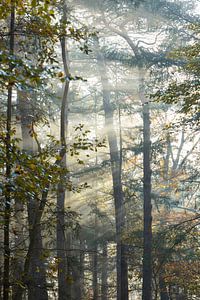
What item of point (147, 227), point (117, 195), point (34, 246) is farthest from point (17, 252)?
point (117, 195)

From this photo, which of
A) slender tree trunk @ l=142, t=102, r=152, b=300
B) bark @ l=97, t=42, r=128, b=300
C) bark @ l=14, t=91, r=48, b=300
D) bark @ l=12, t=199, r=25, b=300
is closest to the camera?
bark @ l=12, t=199, r=25, b=300

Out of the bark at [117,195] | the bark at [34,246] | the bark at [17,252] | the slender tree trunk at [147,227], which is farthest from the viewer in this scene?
the bark at [117,195]

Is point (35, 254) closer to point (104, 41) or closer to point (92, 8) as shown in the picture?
point (92, 8)

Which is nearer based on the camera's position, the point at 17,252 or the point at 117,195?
the point at 17,252

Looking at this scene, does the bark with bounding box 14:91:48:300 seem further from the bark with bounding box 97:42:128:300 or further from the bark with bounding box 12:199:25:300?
the bark with bounding box 97:42:128:300

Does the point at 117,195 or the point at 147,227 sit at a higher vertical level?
the point at 117,195

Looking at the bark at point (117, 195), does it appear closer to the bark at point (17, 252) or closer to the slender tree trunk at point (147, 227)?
the slender tree trunk at point (147, 227)

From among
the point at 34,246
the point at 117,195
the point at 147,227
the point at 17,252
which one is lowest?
the point at 147,227

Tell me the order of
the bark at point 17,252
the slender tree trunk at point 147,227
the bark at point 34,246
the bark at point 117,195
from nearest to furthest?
1. the bark at point 17,252
2. the bark at point 34,246
3. the slender tree trunk at point 147,227
4. the bark at point 117,195

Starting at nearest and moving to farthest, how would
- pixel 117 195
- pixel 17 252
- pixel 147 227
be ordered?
pixel 17 252
pixel 147 227
pixel 117 195

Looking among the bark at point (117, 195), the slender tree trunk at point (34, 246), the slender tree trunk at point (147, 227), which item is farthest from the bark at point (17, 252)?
the bark at point (117, 195)

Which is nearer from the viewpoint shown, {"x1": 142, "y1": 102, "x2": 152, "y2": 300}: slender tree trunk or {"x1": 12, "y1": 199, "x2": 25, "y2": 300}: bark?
{"x1": 12, "y1": 199, "x2": 25, "y2": 300}: bark

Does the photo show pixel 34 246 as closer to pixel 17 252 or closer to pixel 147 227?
pixel 17 252

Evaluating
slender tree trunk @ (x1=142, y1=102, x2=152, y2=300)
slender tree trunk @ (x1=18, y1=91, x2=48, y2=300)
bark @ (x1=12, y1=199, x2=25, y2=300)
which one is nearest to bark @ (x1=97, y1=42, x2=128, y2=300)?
slender tree trunk @ (x1=142, y1=102, x2=152, y2=300)
